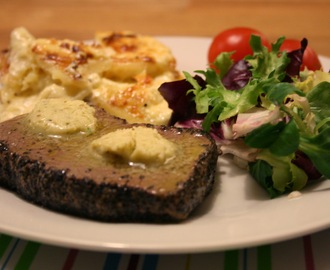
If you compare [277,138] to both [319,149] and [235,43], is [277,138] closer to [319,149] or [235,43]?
[319,149]

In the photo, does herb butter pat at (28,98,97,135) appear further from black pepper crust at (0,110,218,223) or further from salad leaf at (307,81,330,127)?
salad leaf at (307,81,330,127)

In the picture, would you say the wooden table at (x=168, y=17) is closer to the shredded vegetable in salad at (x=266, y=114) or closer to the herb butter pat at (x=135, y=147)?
the shredded vegetable in salad at (x=266, y=114)

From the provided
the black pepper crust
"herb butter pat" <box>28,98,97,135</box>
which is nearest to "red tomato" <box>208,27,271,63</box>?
"herb butter pat" <box>28,98,97,135</box>

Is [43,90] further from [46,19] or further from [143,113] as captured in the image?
[46,19]

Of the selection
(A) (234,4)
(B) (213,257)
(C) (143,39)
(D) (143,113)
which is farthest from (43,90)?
(A) (234,4)

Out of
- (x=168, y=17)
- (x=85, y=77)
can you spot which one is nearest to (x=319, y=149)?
(x=85, y=77)
